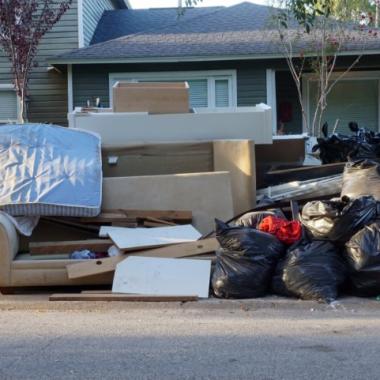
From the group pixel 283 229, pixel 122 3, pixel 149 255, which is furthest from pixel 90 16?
pixel 283 229

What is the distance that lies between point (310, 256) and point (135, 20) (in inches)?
520

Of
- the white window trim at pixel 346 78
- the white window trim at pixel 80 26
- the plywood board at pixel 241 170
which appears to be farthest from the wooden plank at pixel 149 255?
the white window trim at pixel 80 26

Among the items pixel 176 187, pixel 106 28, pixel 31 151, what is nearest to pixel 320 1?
pixel 176 187

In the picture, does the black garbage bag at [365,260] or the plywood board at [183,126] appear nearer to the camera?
the black garbage bag at [365,260]

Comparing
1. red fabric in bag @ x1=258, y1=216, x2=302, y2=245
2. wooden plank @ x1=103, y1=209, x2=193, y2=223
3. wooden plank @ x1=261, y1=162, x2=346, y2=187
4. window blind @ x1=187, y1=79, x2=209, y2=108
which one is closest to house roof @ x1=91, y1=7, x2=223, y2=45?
window blind @ x1=187, y1=79, x2=209, y2=108

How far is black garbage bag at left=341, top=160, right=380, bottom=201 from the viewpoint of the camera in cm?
704

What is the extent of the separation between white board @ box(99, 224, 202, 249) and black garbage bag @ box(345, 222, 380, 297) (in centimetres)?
168

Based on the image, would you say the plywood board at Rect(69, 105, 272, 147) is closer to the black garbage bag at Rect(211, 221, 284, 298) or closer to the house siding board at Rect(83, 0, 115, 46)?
the black garbage bag at Rect(211, 221, 284, 298)

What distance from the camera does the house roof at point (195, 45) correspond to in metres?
13.1

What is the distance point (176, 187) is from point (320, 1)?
262cm

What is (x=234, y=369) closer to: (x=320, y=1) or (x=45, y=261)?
(x=45, y=261)

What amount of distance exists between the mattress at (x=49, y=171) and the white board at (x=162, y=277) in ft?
3.44

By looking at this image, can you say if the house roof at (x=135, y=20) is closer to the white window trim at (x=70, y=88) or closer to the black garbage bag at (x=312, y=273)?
the white window trim at (x=70, y=88)

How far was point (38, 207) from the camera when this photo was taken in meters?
6.76
